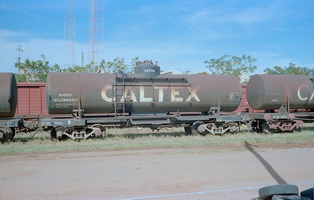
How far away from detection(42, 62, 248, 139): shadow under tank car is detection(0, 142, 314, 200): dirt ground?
133 inches

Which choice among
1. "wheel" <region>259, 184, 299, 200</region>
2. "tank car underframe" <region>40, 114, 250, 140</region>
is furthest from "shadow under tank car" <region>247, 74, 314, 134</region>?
"wheel" <region>259, 184, 299, 200</region>

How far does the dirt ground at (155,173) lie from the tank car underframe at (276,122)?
16.0 feet

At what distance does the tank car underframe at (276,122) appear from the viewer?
50.8ft

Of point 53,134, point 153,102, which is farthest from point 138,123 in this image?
point 53,134

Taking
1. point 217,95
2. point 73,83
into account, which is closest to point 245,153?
point 217,95

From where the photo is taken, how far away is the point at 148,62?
15055 mm

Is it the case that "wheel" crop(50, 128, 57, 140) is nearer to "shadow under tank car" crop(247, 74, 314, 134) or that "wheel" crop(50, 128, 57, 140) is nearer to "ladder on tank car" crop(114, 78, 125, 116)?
"ladder on tank car" crop(114, 78, 125, 116)

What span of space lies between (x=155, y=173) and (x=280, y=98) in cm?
1106

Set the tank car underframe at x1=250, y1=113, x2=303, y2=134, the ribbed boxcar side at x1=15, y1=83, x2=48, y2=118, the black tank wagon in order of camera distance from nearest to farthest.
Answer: the black tank wagon
the tank car underframe at x1=250, y1=113, x2=303, y2=134
the ribbed boxcar side at x1=15, y1=83, x2=48, y2=118

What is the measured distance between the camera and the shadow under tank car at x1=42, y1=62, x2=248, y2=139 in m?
13.2

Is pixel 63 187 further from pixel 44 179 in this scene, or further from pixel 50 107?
pixel 50 107

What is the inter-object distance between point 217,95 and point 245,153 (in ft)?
17.6

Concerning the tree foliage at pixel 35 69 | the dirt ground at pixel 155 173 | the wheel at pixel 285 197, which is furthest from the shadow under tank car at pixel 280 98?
the tree foliage at pixel 35 69

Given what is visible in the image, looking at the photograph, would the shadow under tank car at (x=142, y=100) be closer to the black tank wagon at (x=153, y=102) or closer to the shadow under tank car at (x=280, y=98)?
the black tank wagon at (x=153, y=102)
